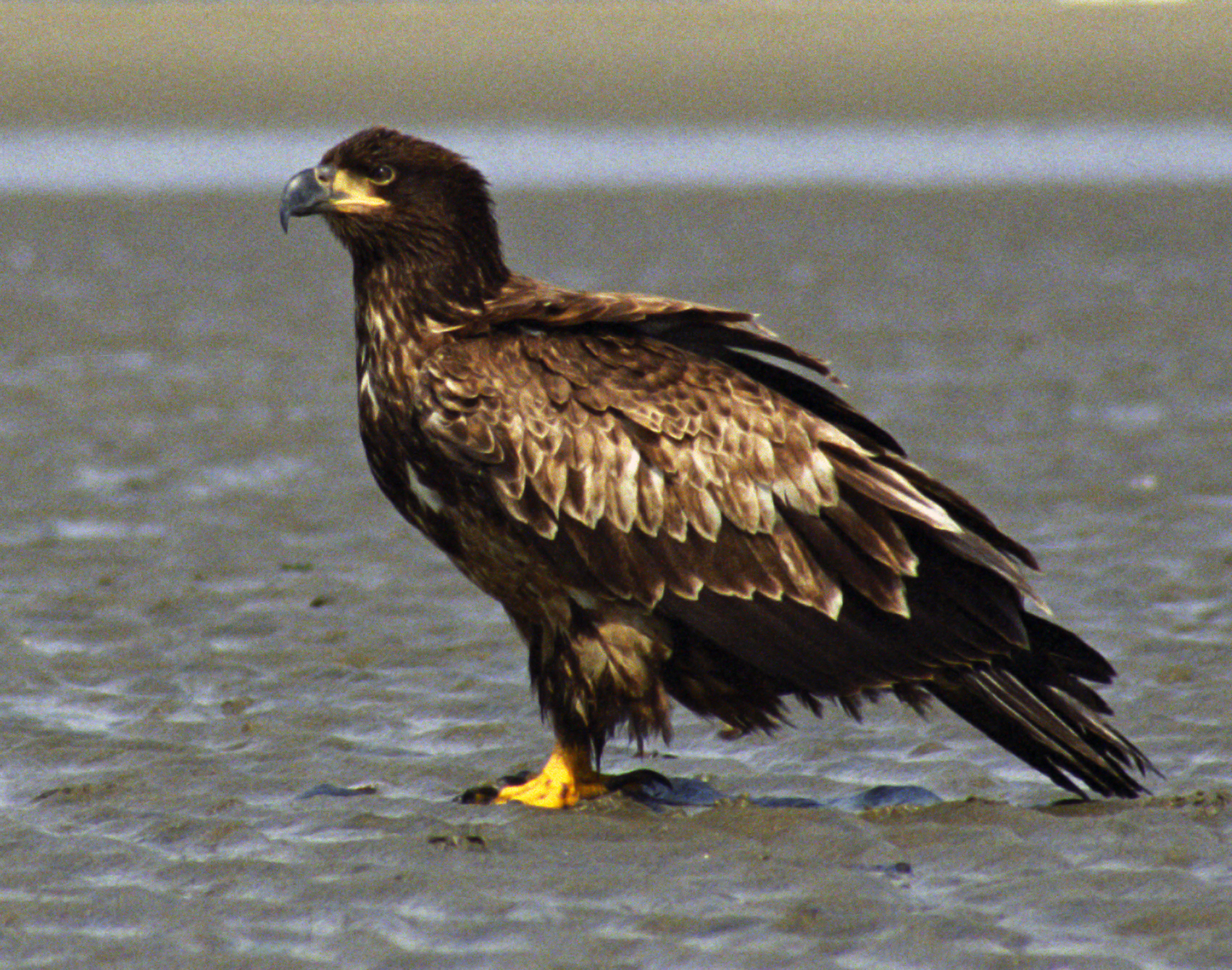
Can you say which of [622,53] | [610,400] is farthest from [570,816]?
[622,53]

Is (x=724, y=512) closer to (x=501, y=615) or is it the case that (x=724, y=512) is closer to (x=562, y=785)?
(x=562, y=785)

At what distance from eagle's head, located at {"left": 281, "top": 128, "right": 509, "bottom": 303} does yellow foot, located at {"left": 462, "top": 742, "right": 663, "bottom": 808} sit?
4.71ft

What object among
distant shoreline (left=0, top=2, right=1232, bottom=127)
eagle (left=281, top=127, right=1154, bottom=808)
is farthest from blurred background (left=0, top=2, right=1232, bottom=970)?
distant shoreline (left=0, top=2, right=1232, bottom=127)

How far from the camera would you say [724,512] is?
5.61m

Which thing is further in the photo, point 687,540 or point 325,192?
point 325,192

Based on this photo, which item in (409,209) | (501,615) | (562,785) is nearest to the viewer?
(562,785)

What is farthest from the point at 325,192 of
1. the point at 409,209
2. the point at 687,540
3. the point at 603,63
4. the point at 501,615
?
the point at 603,63

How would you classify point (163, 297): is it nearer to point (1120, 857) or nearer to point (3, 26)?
point (1120, 857)

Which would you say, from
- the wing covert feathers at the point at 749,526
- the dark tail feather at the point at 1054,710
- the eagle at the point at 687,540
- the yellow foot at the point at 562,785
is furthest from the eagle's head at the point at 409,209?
the dark tail feather at the point at 1054,710

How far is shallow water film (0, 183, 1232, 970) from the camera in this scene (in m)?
4.57

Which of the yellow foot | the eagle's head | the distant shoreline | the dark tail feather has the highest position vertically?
the distant shoreline

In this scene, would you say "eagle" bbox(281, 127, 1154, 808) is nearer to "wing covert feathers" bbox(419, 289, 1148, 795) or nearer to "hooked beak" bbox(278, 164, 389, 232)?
→ "wing covert feathers" bbox(419, 289, 1148, 795)

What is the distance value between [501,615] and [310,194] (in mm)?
2428

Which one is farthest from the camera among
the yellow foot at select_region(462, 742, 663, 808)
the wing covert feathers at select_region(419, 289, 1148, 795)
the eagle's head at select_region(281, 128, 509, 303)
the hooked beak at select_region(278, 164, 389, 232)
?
the hooked beak at select_region(278, 164, 389, 232)
